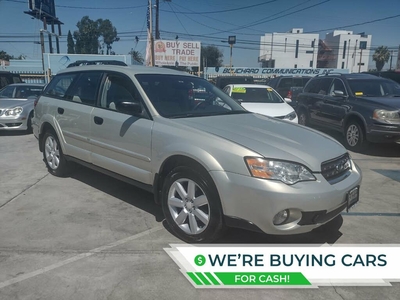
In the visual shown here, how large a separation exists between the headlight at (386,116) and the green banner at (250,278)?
5.44m

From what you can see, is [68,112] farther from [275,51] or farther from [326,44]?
[326,44]

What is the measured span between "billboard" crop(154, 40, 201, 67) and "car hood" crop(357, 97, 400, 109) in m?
26.0

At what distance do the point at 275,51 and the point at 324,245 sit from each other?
10242cm

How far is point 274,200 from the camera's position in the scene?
9.21ft

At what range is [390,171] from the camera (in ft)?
20.7

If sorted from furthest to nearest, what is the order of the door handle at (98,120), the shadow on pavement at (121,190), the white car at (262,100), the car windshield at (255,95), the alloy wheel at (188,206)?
the car windshield at (255,95)
the white car at (262,100)
the shadow on pavement at (121,190)
the door handle at (98,120)
the alloy wheel at (188,206)

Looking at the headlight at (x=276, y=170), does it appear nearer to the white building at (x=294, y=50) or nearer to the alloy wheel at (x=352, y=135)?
the alloy wheel at (x=352, y=135)

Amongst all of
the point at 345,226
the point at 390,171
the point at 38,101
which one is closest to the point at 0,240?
the point at 38,101

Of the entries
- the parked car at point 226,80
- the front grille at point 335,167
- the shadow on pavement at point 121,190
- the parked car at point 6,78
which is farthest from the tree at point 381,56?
the front grille at point 335,167

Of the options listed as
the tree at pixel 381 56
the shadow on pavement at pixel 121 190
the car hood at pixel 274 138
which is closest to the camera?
the car hood at pixel 274 138

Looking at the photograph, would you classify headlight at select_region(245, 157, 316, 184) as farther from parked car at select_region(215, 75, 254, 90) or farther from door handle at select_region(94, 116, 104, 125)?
parked car at select_region(215, 75, 254, 90)

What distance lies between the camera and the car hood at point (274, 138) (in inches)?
119

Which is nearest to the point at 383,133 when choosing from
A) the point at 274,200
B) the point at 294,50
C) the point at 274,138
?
the point at 274,138

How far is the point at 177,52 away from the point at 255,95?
25.1 m
